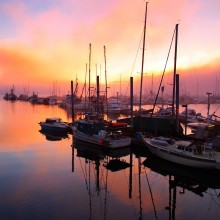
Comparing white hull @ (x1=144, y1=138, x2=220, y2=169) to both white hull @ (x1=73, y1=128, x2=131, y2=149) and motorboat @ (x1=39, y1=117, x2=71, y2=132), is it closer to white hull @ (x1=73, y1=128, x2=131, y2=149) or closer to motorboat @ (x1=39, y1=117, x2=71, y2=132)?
white hull @ (x1=73, y1=128, x2=131, y2=149)

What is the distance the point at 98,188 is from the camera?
22.0 metres

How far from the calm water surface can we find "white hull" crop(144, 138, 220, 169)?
1027 mm

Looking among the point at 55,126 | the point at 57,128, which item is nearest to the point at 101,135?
the point at 57,128

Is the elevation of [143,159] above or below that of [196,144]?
below

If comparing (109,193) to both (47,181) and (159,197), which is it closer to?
(159,197)

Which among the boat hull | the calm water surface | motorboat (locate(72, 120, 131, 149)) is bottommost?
the calm water surface

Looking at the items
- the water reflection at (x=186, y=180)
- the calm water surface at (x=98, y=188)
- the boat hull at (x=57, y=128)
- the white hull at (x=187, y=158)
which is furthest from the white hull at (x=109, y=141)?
the boat hull at (x=57, y=128)

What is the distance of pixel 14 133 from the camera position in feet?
165

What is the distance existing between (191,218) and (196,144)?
10.2m

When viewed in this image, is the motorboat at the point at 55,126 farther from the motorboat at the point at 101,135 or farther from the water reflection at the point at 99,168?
the water reflection at the point at 99,168

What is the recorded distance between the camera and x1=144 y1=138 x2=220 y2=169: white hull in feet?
79.6

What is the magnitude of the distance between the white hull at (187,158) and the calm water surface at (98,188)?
103 centimetres

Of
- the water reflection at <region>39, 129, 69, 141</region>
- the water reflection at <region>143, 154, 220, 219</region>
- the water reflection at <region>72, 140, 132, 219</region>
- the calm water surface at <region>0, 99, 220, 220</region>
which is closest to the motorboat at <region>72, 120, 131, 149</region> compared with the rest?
the water reflection at <region>72, 140, 132, 219</region>

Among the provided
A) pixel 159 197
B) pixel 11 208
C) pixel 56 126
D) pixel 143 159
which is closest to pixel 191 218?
pixel 159 197
